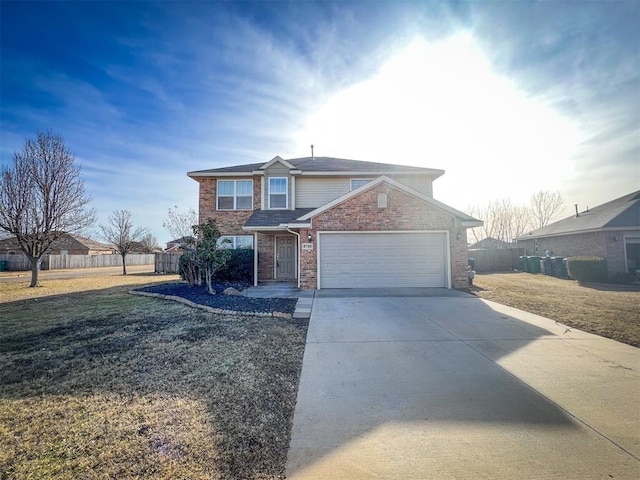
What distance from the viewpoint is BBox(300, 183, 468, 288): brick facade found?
11195mm

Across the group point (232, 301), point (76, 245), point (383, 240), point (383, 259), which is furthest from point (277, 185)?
point (76, 245)

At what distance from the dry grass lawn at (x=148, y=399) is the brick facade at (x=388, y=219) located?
5.54 meters

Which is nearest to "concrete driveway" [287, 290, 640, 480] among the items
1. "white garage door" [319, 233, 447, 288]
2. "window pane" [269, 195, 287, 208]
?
"white garage door" [319, 233, 447, 288]

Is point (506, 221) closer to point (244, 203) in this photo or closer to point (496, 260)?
point (496, 260)

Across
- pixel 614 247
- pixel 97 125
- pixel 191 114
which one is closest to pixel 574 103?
pixel 614 247

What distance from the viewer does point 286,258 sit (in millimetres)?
14266

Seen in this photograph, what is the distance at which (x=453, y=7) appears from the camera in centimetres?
716

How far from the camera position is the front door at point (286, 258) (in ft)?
46.5

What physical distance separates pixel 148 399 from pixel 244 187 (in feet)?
41.7

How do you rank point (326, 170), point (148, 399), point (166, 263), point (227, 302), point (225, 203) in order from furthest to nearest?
point (166, 263) → point (225, 203) → point (326, 170) → point (227, 302) → point (148, 399)

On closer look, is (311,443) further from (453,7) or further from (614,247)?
(614,247)

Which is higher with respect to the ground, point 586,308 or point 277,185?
point 277,185

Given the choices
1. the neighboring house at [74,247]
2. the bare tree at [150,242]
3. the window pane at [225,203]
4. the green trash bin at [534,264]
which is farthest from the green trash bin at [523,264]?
the neighboring house at [74,247]

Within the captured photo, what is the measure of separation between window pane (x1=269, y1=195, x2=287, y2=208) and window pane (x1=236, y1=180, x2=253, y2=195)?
50.9 inches
